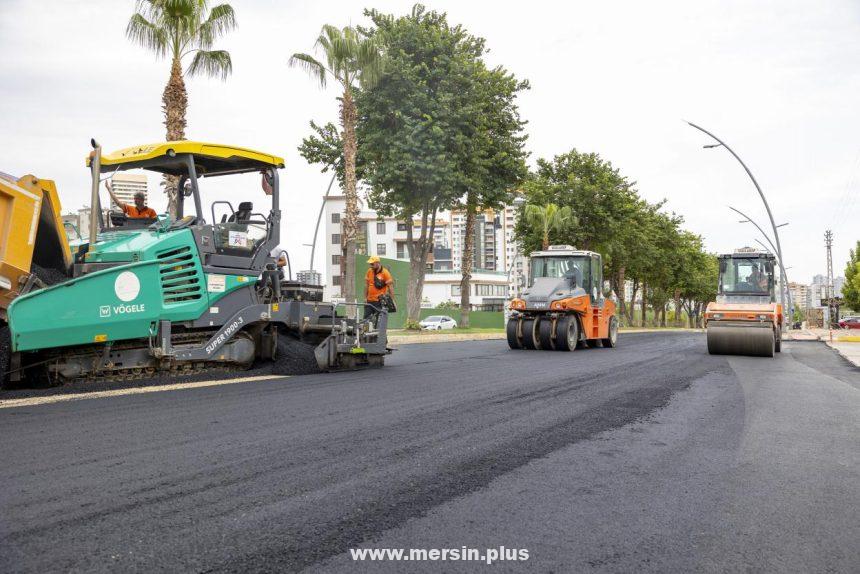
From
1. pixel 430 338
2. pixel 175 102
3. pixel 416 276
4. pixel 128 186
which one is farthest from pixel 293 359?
pixel 416 276

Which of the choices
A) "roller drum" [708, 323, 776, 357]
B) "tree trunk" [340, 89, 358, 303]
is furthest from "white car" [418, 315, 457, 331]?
"roller drum" [708, 323, 776, 357]

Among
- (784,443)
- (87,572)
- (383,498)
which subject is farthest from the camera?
(784,443)

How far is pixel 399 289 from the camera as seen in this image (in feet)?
119

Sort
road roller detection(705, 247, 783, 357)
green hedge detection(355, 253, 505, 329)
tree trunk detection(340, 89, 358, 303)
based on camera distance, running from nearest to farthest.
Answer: road roller detection(705, 247, 783, 357)
tree trunk detection(340, 89, 358, 303)
green hedge detection(355, 253, 505, 329)

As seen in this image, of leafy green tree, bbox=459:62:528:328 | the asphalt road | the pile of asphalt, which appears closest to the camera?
the asphalt road

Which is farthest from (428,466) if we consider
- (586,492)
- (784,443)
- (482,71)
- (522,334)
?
(482,71)

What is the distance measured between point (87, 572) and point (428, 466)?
89.8 inches

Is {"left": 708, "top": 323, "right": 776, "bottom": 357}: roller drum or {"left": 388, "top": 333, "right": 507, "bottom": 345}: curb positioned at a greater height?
{"left": 708, "top": 323, "right": 776, "bottom": 357}: roller drum

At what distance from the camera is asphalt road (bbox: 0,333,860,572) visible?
3.04m

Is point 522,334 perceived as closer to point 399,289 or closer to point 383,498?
point 383,498

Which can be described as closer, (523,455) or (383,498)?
(383,498)

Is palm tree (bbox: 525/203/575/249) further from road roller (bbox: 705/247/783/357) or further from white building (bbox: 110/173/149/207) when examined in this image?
white building (bbox: 110/173/149/207)

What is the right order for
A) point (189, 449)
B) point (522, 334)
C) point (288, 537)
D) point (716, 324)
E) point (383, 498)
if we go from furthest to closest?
1. point (522, 334)
2. point (716, 324)
3. point (189, 449)
4. point (383, 498)
5. point (288, 537)

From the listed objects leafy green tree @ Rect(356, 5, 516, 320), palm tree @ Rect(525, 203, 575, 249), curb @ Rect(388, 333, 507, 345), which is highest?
leafy green tree @ Rect(356, 5, 516, 320)
